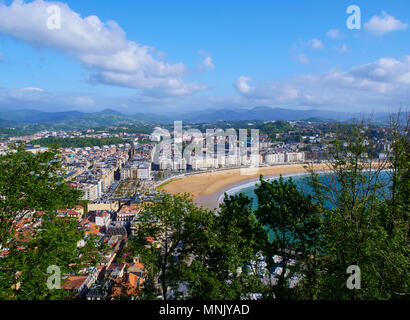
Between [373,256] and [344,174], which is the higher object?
[344,174]

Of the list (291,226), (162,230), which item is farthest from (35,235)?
(291,226)

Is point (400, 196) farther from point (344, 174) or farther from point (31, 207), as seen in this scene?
point (31, 207)

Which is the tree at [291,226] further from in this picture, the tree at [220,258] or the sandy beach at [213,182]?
the sandy beach at [213,182]

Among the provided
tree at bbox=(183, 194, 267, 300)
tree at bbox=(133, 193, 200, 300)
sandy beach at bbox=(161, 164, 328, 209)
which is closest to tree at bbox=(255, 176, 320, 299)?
tree at bbox=(183, 194, 267, 300)

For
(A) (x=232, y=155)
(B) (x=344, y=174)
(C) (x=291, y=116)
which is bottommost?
(A) (x=232, y=155)
